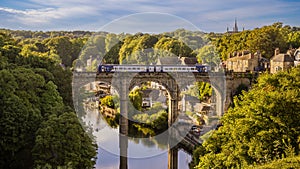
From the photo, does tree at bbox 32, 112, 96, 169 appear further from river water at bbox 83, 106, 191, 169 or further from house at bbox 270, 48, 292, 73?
house at bbox 270, 48, 292, 73

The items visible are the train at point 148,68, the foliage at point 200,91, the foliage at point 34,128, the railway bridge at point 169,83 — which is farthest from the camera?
the foliage at point 200,91

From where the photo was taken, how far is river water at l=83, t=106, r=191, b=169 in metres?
22.3

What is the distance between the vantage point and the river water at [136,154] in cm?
2231

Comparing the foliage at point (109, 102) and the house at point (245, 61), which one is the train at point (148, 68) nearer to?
the house at point (245, 61)

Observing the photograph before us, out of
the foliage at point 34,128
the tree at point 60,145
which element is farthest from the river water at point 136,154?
the tree at point 60,145

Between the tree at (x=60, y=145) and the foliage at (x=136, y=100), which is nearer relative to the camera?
the tree at (x=60, y=145)

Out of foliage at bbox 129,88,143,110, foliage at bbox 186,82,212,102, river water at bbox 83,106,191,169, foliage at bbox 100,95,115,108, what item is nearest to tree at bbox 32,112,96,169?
river water at bbox 83,106,191,169

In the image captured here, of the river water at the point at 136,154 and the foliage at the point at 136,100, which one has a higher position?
the foliage at the point at 136,100

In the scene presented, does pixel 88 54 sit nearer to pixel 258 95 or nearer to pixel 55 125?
pixel 55 125

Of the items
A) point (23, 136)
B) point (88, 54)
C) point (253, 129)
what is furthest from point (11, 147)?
point (88, 54)

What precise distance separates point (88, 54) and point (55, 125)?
111 feet

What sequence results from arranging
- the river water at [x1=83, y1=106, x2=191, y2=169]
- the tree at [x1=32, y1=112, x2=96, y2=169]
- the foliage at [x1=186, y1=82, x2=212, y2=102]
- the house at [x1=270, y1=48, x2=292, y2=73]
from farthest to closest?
the foliage at [x1=186, y1=82, x2=212, y2=102] → the house at [x1=270, y1=48, x2=292, y2=73] → the river water at [x1=83, y1=106, x2=191, y2=169] → the tree at [x1=32, y1=112, x2=96, y2=169]

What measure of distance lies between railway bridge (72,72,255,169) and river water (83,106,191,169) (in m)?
0.43

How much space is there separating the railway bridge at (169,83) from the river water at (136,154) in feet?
1.40
